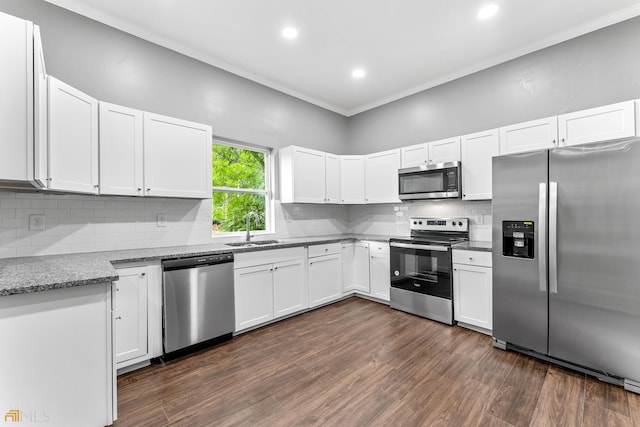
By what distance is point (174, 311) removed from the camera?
2.55m

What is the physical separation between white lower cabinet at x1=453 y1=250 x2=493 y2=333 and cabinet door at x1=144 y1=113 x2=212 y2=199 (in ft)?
9.47

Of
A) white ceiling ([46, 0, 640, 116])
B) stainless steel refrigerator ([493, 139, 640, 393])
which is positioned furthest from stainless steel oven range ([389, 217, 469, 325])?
white ceiling ([46, 0, 640, 116])

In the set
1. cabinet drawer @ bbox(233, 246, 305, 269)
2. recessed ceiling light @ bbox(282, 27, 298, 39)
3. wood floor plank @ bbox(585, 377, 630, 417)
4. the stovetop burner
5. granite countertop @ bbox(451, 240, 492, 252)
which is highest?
recessed ceiling light @ bbox(282, 27, 298, 39)

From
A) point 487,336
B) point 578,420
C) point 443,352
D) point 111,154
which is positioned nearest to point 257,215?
point 111,154

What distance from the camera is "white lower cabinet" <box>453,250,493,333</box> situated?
3.00m

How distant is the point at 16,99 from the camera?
1620mm

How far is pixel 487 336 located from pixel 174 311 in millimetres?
3093

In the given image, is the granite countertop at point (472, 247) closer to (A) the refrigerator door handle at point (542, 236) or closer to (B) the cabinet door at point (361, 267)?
(A) the refrigerator door handle at point (542, 236)

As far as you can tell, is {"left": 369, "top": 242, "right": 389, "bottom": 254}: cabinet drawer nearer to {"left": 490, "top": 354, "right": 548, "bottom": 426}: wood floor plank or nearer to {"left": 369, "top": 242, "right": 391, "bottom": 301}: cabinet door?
{"left": 369, "top": 242, "right": 391, "bottom": 301}: cabinet door

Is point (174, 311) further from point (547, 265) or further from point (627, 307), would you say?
point (627, 307)

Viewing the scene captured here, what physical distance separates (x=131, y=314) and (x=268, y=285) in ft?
4.36

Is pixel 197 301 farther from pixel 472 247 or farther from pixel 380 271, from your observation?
pixel 472 247

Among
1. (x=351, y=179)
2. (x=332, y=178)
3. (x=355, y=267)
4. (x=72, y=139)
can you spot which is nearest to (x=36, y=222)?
(x=72, y=139)

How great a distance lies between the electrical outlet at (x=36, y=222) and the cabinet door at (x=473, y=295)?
155 inches
